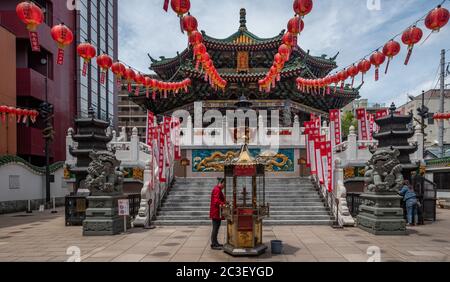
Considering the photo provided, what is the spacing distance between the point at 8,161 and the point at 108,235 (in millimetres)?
11254

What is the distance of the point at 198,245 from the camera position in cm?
938

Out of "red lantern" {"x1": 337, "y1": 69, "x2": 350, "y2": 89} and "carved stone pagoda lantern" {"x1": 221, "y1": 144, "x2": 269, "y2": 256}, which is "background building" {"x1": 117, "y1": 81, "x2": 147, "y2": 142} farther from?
"carved stone pagoda lantern" {"x1": 221, "y1": 144, "x2": 269, "y2": 256}

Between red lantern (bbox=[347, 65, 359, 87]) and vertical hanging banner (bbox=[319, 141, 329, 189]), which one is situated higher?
red lantern (bbox=[347, 65, 359, 87])

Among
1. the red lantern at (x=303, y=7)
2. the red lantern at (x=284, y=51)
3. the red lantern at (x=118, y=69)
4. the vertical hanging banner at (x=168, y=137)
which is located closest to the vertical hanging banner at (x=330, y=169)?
the red lantern at (x=284, y=51)

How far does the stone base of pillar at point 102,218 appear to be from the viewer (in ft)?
35.5

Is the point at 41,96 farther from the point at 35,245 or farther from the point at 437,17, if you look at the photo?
the point at 437,17

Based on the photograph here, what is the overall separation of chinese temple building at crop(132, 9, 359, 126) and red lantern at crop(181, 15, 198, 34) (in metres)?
12.1

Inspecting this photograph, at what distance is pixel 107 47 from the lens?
45.6 m

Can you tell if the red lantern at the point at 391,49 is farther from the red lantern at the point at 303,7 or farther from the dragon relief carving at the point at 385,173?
the red lantern at the point at 303,7

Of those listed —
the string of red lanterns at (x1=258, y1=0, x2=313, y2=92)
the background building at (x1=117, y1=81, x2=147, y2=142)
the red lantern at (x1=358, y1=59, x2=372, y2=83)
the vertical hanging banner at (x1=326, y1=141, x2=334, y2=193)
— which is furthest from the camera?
the background building at (x1=117, y1=81, x2=147, y2=142)

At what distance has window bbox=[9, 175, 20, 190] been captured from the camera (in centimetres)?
1844

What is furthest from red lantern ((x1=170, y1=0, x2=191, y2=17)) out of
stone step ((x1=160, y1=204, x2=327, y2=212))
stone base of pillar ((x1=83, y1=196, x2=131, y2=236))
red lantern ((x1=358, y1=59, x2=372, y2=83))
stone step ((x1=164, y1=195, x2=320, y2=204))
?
stone step ((x1=164, y1=195, x2=320, y2=204))

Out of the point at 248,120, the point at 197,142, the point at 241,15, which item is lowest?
the point at 197,142
